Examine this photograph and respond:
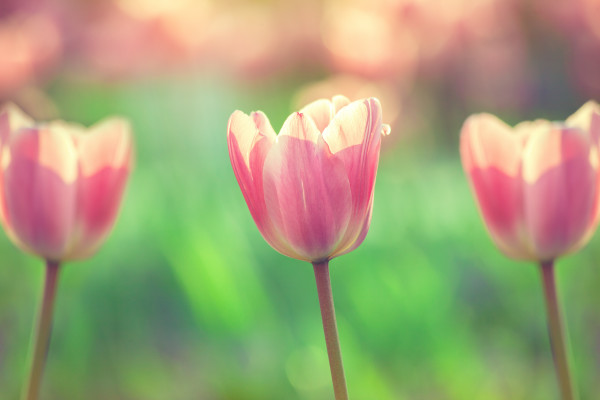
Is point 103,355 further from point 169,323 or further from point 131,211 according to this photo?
point 131,211

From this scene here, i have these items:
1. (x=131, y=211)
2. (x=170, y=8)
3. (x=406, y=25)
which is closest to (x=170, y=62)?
(x=170, y=8)

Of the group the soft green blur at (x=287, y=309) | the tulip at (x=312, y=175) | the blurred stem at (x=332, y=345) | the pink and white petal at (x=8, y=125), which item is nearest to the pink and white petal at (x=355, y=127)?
the tulip at (x=312, y=175)

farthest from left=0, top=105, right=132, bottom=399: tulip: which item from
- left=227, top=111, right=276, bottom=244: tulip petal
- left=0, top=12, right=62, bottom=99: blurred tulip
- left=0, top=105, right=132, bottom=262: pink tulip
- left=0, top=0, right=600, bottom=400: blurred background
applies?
left=0, top=12, right=62, bottom=99: blurred tulip

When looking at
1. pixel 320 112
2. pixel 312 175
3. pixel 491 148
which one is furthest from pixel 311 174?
pixel 491 148

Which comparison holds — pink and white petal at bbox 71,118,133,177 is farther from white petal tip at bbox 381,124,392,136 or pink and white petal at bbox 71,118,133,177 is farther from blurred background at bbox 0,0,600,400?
blurred background at bbox 0,0,600,400

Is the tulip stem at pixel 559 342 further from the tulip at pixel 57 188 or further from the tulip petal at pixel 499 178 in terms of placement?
the tulip at pixel 57 188

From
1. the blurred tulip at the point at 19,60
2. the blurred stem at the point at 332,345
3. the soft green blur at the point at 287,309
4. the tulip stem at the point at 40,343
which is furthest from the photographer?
the blurred tulip at the point at 19,60
